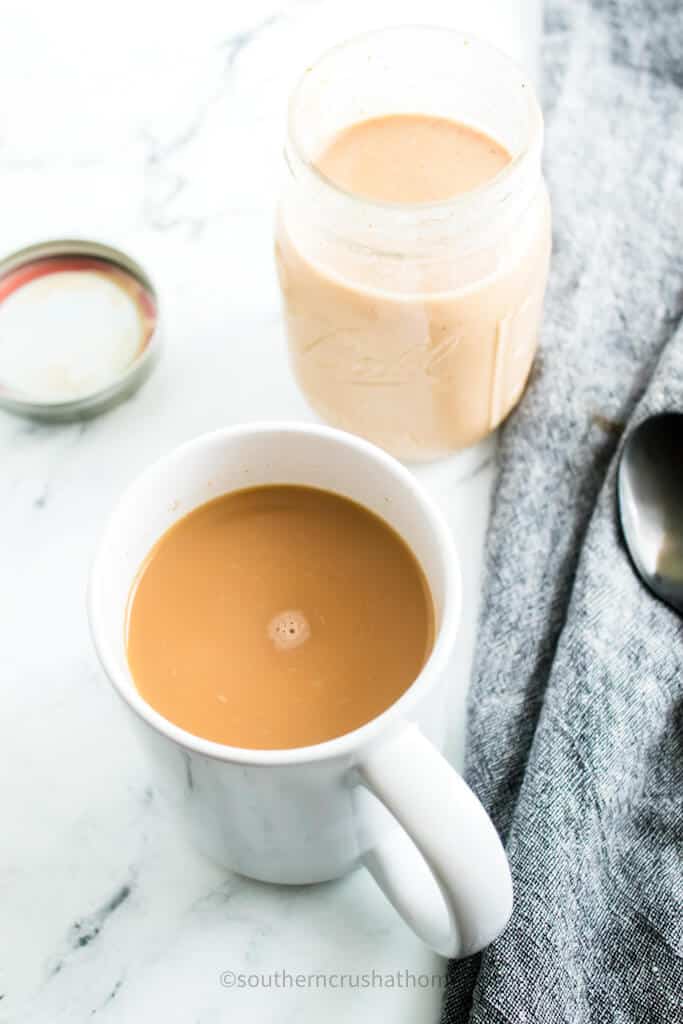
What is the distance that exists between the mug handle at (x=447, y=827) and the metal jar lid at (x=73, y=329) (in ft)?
1.21

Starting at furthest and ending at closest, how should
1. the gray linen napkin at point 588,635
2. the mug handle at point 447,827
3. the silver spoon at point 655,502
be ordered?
the silver spoon at point 655,502 < the gray linen napkin at point 588,635 < the mug handle at point 447,827

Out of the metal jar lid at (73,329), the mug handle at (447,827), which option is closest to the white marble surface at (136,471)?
the metal jar lid at (73,329)

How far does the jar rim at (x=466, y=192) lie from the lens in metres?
0.62

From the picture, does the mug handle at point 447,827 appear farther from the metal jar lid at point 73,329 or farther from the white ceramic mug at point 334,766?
the metal jar lid at point 73,329

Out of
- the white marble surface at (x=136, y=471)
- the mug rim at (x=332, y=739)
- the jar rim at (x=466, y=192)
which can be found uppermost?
the jar rim at (x=466, y=192)

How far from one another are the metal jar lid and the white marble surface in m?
0.03

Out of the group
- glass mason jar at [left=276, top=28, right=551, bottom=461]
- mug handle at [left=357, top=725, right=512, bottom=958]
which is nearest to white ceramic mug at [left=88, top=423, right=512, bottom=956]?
mug handle at [left=357, top=725, right=512, bottom=958]

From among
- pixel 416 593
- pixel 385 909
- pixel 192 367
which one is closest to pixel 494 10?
pixel 192 367

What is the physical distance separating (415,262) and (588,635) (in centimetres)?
23

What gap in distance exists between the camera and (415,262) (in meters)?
0.65

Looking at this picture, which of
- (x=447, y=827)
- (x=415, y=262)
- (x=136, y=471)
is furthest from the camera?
(x=136, y=471)

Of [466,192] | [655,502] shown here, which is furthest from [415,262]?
[655,502]

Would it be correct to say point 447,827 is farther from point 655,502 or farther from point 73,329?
point 73,329

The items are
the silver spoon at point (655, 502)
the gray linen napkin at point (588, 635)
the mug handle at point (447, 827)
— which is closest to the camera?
the mug handle at point (447, 827)
